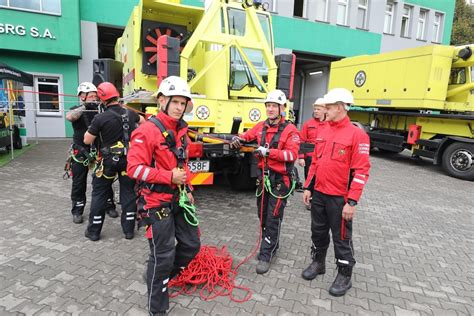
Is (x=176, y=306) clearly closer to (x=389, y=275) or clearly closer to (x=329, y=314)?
(x=329, y=314)

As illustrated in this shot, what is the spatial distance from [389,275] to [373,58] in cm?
945

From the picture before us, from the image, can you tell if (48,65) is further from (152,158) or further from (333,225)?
(333,225)

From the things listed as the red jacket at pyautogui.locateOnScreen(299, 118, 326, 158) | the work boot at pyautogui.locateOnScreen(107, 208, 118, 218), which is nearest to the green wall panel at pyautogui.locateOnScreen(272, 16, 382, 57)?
the red jacket at pyautogui.locateOnScreen(299, 118, 326, 158)

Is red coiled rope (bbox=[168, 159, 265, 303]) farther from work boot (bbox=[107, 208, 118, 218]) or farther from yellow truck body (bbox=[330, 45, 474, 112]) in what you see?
yellow truck body (bbox=[330, 45, 474, 112])

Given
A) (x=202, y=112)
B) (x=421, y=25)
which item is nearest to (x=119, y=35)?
(x=202, y=112)

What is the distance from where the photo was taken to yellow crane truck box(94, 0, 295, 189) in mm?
5039

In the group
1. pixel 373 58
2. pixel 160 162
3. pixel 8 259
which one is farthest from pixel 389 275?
pixel 373 58

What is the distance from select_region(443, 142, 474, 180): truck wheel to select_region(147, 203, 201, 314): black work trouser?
28.2 feet

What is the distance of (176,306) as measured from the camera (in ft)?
9.12

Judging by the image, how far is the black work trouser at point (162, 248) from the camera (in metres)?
2.44

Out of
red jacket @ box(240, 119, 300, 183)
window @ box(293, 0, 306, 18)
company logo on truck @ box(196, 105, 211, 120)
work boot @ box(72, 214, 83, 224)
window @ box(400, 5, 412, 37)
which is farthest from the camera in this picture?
Result: window @ box(400, 5, 412, 37)

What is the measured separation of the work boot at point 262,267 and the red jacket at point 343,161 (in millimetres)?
1007

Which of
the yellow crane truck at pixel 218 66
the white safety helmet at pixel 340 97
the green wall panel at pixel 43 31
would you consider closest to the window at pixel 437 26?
the yellow crane truck at pixel 218 66

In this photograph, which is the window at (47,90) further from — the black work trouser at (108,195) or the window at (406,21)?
the window at (406,21)
